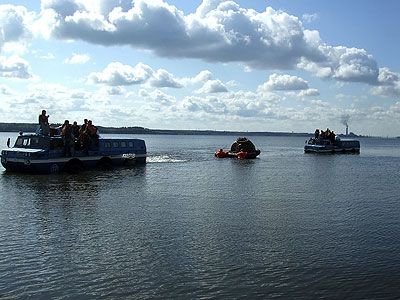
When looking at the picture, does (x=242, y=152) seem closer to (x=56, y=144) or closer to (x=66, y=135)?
(x=66, y=135)

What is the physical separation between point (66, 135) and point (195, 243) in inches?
914

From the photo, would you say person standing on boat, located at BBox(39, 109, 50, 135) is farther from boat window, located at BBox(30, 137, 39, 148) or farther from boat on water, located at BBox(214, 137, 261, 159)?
boat on water, located at BBox(214, 137, 261, 159)

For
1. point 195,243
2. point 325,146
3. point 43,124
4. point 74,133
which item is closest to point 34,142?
point 43,124

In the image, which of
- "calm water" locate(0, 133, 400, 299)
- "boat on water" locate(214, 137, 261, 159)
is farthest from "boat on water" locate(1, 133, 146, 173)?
"boat on water" locate(214, 137, 261, 159)

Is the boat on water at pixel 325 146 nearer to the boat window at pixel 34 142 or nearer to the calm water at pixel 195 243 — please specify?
the calm water at pixel 195 243

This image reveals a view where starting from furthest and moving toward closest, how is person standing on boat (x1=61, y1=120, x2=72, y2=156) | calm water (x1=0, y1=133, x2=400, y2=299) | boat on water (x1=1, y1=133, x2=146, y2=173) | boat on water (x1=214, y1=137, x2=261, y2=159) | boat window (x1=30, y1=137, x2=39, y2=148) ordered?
1. boat on water (x1=214, y1=137, x2=261, y2=159)
2. person standing on boat (x1=61, y1=120, x2=72, y2=156)
3. boat window (x1=30, y1=137, x2=39, y2=148)
4. boat on water (x1=1, y1=133, x2=146, y2=173)
5. calm water (x1=0, y1=133, x2=400, y2=299)

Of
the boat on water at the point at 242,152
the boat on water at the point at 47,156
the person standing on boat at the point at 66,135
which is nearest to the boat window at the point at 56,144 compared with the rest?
the boat on water at the point at 47,156

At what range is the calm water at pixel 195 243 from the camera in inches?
416

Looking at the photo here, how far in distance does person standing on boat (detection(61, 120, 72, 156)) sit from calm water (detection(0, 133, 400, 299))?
8.24m

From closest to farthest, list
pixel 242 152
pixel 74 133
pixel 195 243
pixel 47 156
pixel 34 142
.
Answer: pixel 195 243 < pixel 47 156 < pixel 34 142 < pixel 74 133 < pixel 242 152

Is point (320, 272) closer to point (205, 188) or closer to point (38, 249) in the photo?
point (38, 249)

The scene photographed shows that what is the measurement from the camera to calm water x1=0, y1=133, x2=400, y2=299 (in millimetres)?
10555

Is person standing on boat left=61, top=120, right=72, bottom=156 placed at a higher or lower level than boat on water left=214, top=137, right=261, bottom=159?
higher

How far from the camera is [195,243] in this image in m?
14.3
